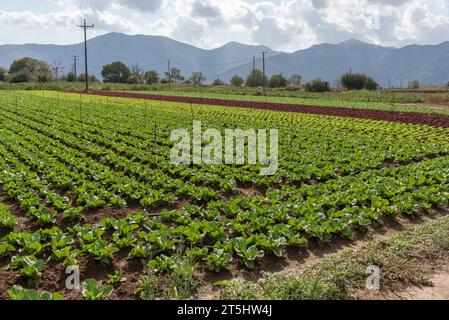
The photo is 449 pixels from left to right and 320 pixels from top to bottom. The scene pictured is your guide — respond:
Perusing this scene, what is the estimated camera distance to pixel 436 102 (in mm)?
41906

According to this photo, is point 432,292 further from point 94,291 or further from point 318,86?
point 318,86

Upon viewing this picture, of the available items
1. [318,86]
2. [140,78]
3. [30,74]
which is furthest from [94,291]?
[140,78]

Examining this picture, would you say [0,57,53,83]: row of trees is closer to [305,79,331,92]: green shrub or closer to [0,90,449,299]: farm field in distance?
[305,79,331,92]: green shrub

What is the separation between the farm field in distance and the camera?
202 inches

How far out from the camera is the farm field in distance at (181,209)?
16.8 ft

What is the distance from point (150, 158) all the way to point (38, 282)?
6454 mm

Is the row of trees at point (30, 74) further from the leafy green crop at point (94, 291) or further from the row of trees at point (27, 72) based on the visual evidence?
the leafy green crop at point (94, 291)

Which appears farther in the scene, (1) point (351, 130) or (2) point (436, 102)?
(2) point (436, 102)

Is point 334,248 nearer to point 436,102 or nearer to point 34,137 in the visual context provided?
point 34,137

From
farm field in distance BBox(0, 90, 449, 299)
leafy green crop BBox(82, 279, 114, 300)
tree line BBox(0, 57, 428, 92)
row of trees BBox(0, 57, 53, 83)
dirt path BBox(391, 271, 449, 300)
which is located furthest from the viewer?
row of trees BBox(0, 57, 53, 83)

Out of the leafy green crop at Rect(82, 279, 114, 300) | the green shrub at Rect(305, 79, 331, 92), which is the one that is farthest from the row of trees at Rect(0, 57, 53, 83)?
the leafy green crop at Rect(82, 279, 114, 300)
